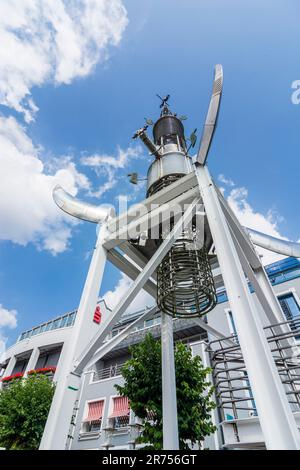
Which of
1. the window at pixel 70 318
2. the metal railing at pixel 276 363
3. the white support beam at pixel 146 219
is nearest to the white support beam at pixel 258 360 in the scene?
the metal railing at pixel 276 363

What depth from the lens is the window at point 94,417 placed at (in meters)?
15.3

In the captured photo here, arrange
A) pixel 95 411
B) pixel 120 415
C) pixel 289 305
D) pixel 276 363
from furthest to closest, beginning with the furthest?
1. pixel 95 411
2. pixel 120 415
3. pixel 289 305
4. pixel 276 363

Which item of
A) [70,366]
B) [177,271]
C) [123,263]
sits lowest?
[70,366]

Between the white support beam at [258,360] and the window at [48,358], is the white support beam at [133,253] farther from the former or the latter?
the window at [48,358]

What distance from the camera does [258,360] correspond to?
2.12 metres

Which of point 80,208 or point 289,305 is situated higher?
point 289,305

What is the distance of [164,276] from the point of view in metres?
4.84

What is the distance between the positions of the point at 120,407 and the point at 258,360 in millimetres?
15666

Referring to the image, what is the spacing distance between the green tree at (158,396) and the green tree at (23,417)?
628 cm

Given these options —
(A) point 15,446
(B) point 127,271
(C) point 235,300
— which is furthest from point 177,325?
(C) point 235,300

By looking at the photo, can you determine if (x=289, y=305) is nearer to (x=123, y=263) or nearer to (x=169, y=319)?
(x=169, y=319)

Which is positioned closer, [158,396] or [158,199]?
[158,199]

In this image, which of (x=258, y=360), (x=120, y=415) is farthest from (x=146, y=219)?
(x=120, y=415)

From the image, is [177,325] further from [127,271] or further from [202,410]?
[127,271]
